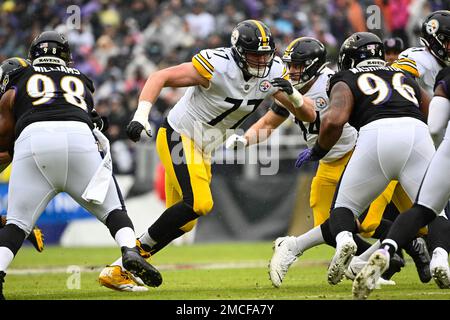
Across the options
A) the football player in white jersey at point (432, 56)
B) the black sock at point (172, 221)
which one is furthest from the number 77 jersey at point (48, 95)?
the football player in white jersey at point (432, 56)

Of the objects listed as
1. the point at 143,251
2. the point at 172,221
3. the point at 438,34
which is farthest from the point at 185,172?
the point at 438,34

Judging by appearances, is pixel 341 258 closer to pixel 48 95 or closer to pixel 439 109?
pixel 439 109

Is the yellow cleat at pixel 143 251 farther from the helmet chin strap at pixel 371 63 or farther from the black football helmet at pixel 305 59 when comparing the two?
the helmet chin strap at pixel 371 63

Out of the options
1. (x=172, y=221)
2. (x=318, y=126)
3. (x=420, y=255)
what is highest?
(x=318, y=126)

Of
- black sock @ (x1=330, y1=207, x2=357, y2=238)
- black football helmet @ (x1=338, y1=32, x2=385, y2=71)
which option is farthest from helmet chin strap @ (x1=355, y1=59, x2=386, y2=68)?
black sock @ (x1=330, y1=207, x2=357, y2=238)

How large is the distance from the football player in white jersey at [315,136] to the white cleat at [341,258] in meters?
0.92

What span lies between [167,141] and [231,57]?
2.91 ft

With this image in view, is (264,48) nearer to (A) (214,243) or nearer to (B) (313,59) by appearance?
(B) (313,59)

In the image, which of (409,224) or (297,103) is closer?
(409,224)

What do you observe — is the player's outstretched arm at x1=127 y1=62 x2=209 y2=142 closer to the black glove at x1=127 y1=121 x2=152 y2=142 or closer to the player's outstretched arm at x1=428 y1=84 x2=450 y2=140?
the black glove at x1=127 y1=121 x2=152 y2=142

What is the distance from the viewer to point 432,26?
685 centimetres

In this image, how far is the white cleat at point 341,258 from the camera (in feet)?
20.2

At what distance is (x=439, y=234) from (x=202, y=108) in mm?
2233
